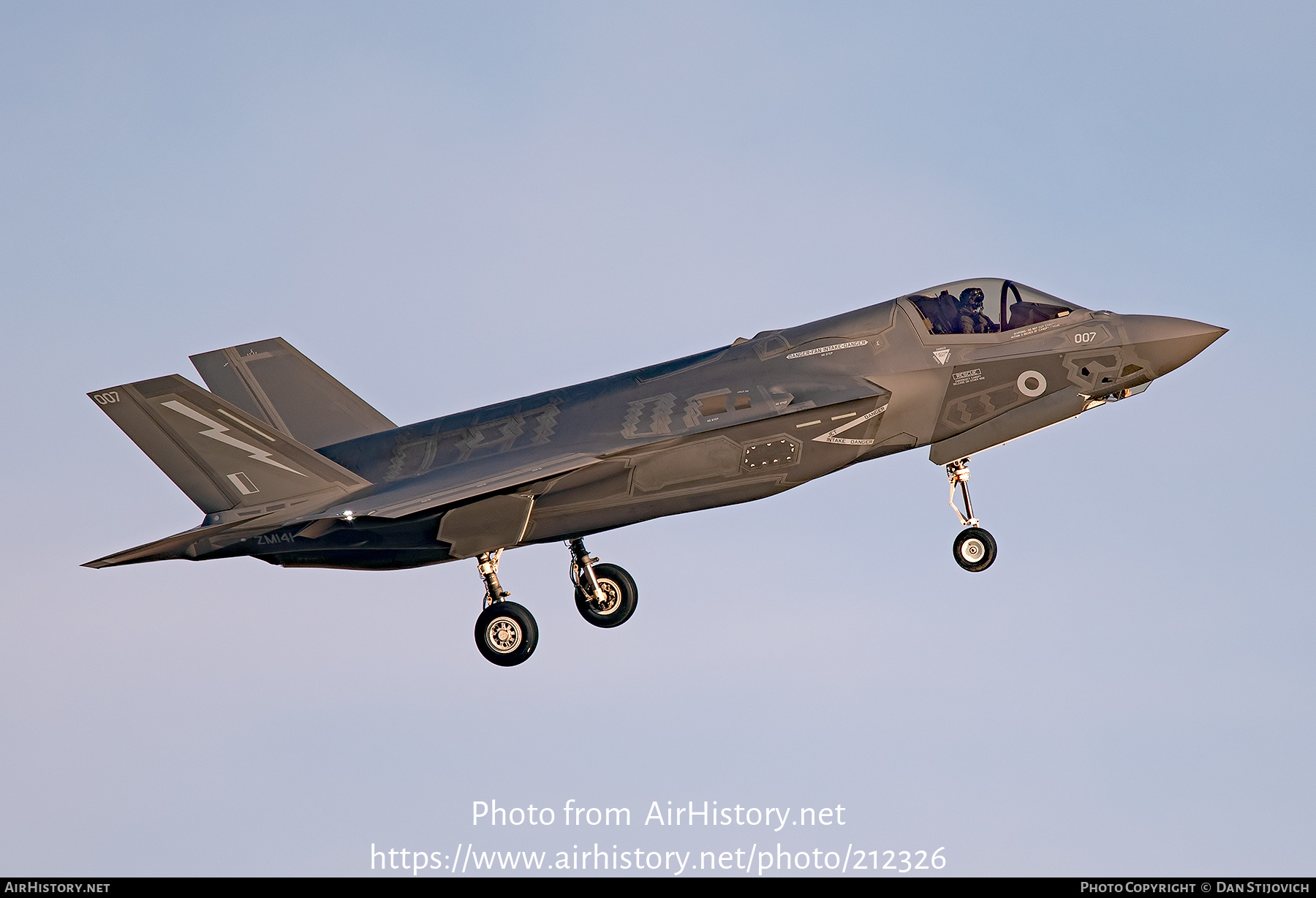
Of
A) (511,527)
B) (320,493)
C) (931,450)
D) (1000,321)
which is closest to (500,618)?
(511,527)

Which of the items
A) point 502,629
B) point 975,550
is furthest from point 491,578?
point 975,550

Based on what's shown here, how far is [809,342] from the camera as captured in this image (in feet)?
74.4

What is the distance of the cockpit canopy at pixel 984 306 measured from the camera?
22625 millimetres

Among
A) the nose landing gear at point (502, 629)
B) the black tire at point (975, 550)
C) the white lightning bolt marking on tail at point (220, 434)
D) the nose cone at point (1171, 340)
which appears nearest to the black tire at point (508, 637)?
the nose landing gear at point (502, 629)

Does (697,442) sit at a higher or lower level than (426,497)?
higher

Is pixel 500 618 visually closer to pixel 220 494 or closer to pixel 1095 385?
pixel 220 494

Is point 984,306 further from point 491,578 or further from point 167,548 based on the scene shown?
point 167,548

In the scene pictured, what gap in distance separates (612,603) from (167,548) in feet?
22.8

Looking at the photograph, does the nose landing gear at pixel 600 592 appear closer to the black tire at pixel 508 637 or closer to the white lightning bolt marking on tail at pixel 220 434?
the black tire at pixel 508 637

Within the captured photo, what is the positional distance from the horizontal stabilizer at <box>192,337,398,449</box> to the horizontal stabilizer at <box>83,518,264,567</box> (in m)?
3.83

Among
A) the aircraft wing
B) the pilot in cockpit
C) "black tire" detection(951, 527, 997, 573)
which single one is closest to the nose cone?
the pilot in cockpit

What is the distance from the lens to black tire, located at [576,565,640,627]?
24.3 m

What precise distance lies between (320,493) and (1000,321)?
10.6 m

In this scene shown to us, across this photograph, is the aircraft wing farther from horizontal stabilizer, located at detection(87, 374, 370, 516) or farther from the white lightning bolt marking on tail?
the white lightning bolt marking on tail
